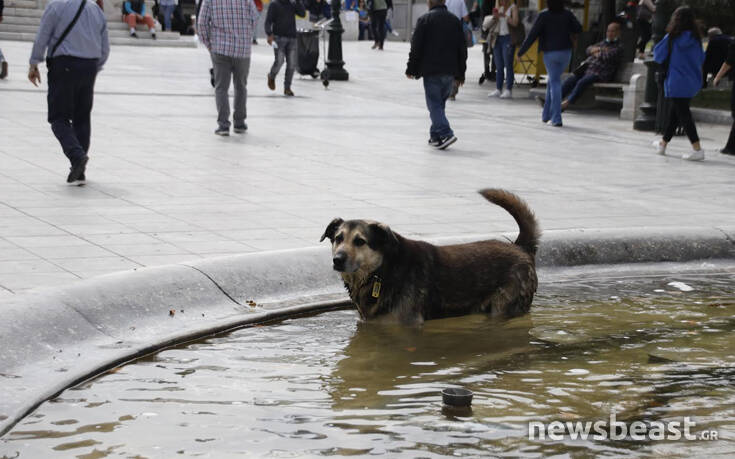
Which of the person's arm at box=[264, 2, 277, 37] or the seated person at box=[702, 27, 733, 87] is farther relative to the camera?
the person's arm at box=[264, 2, 277, 37]

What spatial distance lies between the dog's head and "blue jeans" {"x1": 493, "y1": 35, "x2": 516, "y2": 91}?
A: 16431 millimetres

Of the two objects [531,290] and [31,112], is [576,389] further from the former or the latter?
[31,112]

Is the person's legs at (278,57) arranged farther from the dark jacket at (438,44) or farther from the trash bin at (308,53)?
the dark jacket at (438,44)

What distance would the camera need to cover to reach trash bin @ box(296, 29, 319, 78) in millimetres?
22812

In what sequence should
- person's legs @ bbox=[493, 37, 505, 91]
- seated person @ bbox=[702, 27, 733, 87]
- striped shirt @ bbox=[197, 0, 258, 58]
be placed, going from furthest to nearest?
person's legs @ bbox=[493, 37, 505, 91] → seated person @ bbox=[702, 27, 733, 87] → striped shirt @ bbox=[197, 0, 258, 58]

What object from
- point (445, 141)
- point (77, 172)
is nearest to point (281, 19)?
point (445, 141)

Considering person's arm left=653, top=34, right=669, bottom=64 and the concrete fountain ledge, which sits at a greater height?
person's arm left=653, top=34, right=669, bottom=64

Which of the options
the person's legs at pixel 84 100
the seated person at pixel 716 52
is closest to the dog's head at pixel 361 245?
the person's legs at pixel 84 100

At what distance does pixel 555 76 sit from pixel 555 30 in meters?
0.72

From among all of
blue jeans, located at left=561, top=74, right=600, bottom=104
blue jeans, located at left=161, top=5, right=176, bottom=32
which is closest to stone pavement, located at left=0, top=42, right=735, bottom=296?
blue jeans, located at left=561, top=74, right=600, bottom=104

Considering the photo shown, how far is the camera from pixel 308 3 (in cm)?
3656

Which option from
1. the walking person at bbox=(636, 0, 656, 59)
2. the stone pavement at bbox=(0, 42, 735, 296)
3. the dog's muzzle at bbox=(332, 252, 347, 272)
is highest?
the walking person at bbox=(636, 0, 656, 59)

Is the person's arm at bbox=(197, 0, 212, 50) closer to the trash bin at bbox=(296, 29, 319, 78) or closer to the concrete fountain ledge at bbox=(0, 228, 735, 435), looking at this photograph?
the concrete fountain ledge at bbox=(0, 228, 735, 435)

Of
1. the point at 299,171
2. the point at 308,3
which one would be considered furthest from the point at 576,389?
the point at 308,3
